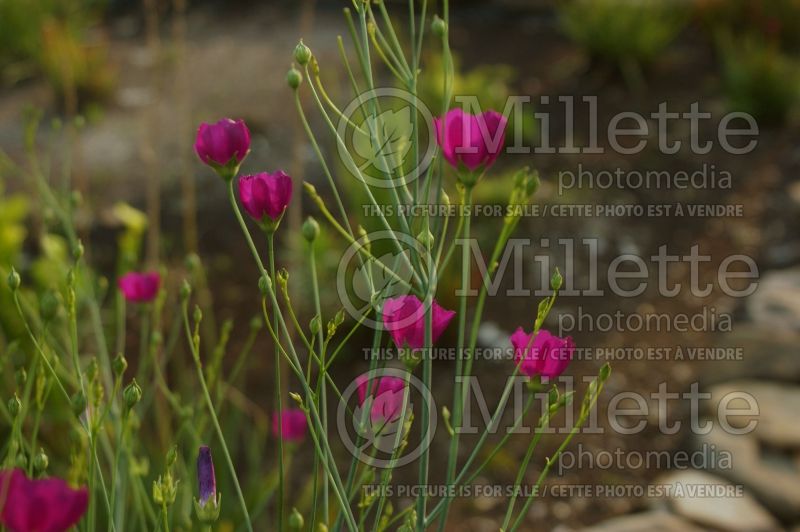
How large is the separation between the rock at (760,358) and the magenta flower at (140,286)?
159 centimetres

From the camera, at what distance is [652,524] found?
6.64ft

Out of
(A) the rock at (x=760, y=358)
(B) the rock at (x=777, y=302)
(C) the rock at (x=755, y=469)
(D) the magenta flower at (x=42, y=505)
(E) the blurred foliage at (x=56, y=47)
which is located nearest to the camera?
(D) the magenta flower at (x=42, y=505)

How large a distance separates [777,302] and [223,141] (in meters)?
2.23

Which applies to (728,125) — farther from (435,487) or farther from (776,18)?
(435,487)

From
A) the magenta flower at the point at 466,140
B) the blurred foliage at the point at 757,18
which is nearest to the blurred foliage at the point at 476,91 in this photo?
the blurred foliage at the point at 757,18

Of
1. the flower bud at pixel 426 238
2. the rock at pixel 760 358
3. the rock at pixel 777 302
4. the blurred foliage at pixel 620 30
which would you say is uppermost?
the blurred foliage at pixel 620 30

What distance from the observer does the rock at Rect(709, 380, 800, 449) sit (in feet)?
7.57

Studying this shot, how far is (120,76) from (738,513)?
4051mm

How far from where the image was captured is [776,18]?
4527 mm

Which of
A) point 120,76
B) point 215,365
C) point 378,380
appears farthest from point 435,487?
point 120,76

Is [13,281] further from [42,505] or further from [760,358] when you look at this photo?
[760,358]

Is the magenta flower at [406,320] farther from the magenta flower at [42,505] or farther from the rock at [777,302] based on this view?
the rock at [777,302]

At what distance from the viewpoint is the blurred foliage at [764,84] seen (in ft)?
13.0

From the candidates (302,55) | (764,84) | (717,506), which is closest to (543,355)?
(302,55)
